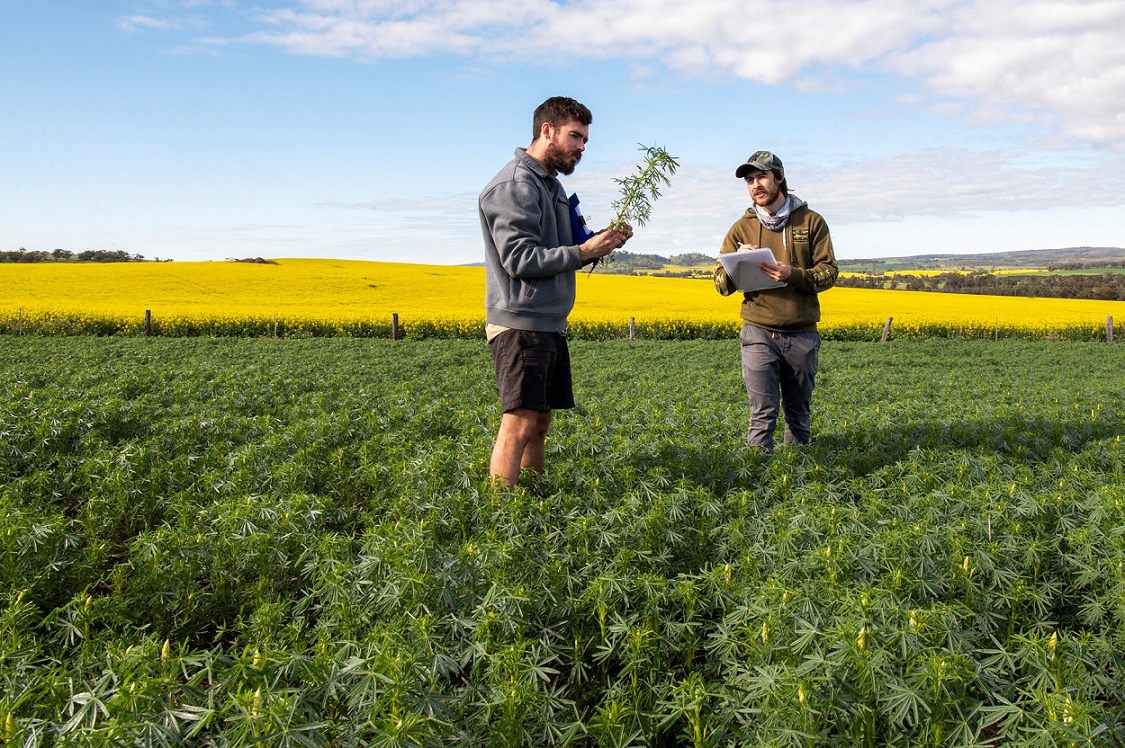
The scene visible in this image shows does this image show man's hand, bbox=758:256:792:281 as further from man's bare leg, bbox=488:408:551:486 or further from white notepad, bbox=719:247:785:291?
man's bare leg, bbox=488:408:551:486

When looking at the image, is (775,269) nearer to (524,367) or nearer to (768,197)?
(768,197)

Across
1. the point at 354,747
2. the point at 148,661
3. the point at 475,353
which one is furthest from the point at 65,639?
the point at 475,353

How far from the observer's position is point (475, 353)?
16.9 meters

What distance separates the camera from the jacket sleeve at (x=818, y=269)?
4945 mm

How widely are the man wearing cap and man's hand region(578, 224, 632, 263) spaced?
5.13 feet

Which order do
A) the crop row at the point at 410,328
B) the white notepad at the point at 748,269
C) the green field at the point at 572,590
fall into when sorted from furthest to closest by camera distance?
the crop row at the point at 410,328, the white notepad at the point at 748,269, the green field at the point at 572,590

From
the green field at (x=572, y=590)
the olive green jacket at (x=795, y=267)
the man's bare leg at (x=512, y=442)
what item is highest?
the olive green jacket at (x=795, y=267)

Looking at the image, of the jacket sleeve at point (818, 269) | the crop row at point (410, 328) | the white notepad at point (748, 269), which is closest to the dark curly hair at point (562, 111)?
the white notepad at point (748, 269)

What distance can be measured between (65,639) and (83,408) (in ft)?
16.2

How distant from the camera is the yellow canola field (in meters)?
26.3

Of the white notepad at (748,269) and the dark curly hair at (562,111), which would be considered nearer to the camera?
the dark curly hair at (562,111)

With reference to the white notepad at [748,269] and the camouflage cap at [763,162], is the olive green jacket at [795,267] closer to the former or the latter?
the white notepad at [748,269]

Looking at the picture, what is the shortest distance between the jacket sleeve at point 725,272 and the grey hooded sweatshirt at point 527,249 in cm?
157

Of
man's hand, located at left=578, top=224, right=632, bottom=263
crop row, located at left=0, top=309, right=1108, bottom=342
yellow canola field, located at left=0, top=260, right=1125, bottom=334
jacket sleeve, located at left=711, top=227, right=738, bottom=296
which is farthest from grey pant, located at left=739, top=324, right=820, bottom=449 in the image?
yellow canola field, located at left=0, top=260, right=1125, bottom=334
